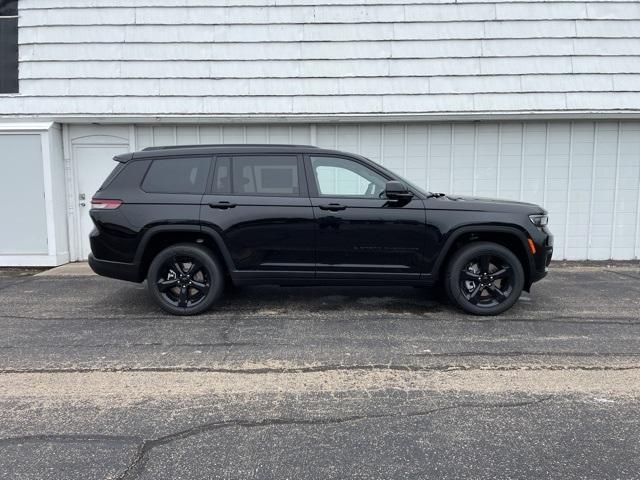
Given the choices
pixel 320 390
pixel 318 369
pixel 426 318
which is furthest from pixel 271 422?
pixel 426 318

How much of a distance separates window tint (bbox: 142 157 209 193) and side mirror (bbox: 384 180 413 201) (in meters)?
1.99

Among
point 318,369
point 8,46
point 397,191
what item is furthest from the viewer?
point 8,46

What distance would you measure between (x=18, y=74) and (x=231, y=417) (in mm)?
8149

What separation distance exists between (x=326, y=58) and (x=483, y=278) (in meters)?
4.81

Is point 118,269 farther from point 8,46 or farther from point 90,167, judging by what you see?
point 8,46

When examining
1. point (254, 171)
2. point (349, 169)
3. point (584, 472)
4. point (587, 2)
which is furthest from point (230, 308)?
point (587, 2)

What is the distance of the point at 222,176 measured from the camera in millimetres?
5699

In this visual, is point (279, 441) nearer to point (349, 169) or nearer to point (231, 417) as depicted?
point (231, 417)

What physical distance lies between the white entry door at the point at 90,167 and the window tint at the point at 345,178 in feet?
15.5

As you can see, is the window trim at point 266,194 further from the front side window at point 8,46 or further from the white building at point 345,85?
the front side window at point 8,46

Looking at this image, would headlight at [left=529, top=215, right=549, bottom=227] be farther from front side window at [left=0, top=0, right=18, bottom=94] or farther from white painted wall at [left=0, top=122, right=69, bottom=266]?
front side window at [left=0, top=0, right=18, bottom=94]

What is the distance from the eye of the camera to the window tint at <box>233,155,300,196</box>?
568 centimetres

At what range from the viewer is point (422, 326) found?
5.39m

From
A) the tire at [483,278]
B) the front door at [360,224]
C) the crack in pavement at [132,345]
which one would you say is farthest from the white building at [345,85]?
the crack in pavement at [132,345]
